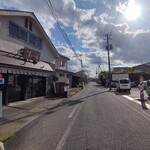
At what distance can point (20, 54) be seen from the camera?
69.9 ft

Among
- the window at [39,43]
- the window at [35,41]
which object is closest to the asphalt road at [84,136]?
the window at [35,41]

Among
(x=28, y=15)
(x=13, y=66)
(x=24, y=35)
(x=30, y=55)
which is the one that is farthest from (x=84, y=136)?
(x=28, y=15)

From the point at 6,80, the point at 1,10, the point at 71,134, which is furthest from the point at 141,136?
the point at 1,10

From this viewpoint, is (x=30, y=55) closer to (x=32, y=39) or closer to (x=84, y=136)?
(x=32, y=39)

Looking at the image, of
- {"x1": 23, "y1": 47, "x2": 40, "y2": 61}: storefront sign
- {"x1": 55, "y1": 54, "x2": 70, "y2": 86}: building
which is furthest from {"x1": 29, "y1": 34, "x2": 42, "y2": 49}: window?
{"x1": 55, "y1": 54, "x2": 70, "y2": 86}: building

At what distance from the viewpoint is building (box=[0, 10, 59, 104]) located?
18375 mm

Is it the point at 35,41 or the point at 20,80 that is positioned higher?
the point at 35,41

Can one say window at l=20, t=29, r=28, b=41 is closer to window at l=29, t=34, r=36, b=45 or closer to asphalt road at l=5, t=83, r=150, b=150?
window at l=29, t=34, r=36, b=45

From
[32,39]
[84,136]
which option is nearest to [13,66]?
[32,39]

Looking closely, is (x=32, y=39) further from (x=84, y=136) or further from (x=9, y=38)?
(x=84, y=136)

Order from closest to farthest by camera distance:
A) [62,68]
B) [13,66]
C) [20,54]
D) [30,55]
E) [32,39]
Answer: [13,66] → [20,54] → [30,55] → [32,39] → [62,68]

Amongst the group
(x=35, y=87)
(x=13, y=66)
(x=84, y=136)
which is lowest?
(x=84, y=136)

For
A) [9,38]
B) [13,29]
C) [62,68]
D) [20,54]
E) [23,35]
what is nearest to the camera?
[9,38]

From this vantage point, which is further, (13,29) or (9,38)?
(13,29)
